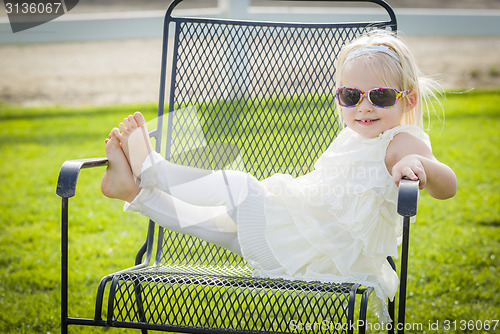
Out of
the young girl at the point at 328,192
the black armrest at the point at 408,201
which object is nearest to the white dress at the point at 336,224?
the young girl at the point at 328,192

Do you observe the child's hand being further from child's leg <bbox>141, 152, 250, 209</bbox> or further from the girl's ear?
child's leg <bbox>141, 152, 250, 209</bbox>

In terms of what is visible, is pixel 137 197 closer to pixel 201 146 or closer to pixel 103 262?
pixel 201 146

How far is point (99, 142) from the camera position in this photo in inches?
229

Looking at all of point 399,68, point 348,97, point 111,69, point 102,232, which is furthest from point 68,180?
point 111,69

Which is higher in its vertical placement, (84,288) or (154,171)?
(154,171)

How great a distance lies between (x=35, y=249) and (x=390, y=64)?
8.11 feet

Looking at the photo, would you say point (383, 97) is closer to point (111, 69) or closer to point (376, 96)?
point (376, 96)

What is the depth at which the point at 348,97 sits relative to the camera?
2.17m

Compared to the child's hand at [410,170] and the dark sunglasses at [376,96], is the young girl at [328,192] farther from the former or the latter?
A: the child's hand at [410,170]

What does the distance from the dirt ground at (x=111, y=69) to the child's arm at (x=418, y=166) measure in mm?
5814

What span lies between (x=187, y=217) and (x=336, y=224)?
524 millimetres

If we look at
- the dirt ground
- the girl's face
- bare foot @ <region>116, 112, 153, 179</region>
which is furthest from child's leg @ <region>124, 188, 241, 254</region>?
the dirt ground

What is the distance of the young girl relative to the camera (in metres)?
2.08

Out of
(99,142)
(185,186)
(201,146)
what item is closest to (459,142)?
(99,142)
